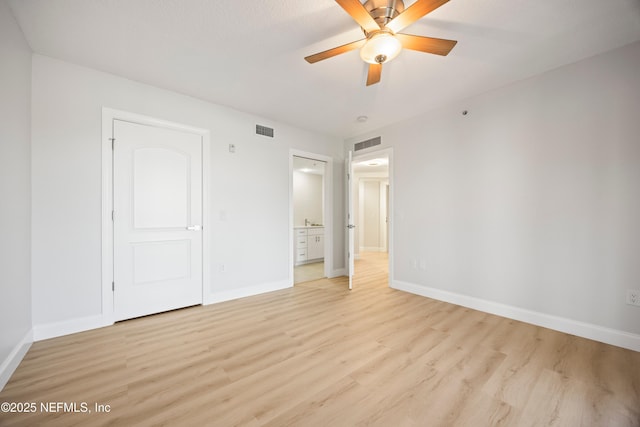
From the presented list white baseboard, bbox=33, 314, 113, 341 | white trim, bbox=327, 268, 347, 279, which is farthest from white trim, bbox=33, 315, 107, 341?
white trim, bbox=327, 268, 347, 279

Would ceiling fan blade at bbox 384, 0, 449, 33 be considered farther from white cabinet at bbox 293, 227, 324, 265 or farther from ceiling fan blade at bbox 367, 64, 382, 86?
white cabinet at bbox 293, 227, 324, 265

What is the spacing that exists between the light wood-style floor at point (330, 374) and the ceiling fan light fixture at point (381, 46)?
231cm

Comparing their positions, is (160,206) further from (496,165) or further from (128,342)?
(496,165)

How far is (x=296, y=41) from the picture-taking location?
83.6 inches

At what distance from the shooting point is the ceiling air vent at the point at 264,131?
3.72 m

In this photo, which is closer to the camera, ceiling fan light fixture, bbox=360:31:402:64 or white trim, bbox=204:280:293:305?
ceiling fan light fixture, bbox=360:31:402:64

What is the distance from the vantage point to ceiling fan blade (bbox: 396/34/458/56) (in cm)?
174

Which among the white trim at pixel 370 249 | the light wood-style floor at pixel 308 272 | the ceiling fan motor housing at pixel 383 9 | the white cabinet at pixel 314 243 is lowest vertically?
the light wood-style floor at pixel 308 272

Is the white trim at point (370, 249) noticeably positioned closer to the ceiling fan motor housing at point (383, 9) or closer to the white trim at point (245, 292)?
the white trim at point (245, 292)

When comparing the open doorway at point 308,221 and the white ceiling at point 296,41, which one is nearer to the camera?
the white ceiling at point 296,41

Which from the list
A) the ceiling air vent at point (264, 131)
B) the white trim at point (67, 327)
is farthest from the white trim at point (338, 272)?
the white trim at point (67, 327)

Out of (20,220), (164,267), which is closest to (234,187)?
(164,267)

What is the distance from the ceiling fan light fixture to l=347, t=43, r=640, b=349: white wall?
187 centimetres

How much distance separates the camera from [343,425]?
1.35 metres
